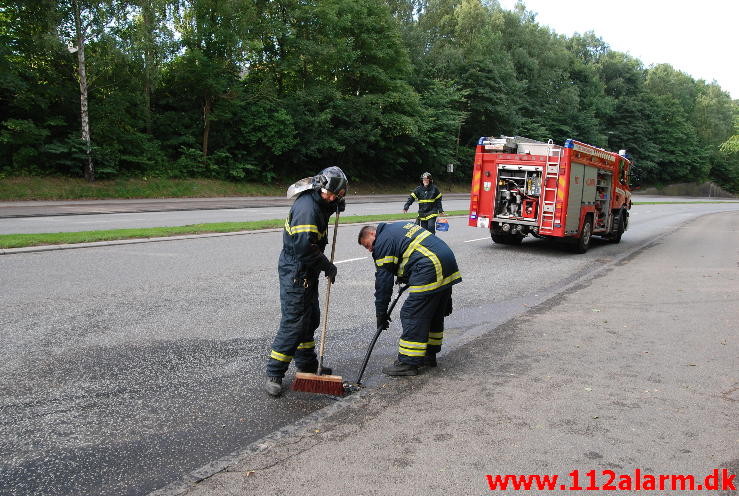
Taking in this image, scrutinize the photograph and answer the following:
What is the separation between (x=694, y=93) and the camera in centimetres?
9462

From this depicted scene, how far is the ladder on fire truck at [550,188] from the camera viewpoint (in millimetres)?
13055

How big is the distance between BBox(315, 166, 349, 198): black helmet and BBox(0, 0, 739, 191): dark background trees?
2309 centimetres

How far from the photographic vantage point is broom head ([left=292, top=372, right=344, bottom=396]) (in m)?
4.50

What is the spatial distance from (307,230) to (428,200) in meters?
8.53

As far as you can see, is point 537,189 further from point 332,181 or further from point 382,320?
point 332,181

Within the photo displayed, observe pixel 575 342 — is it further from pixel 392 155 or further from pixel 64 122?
pixel 392 155

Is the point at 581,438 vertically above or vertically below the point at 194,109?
below

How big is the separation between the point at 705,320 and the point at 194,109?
29.7 metres

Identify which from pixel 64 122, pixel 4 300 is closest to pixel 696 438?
pixel 4 300

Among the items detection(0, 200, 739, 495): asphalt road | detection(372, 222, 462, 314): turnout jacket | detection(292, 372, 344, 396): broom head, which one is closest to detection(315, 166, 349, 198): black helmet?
detection(372, 222, 462, 314): turnout jacket

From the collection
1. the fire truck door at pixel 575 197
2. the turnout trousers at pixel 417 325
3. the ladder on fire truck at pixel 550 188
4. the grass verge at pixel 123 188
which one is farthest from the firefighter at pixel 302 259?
the grass verge at pixel 123 188

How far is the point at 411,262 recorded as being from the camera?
5.03 meters
